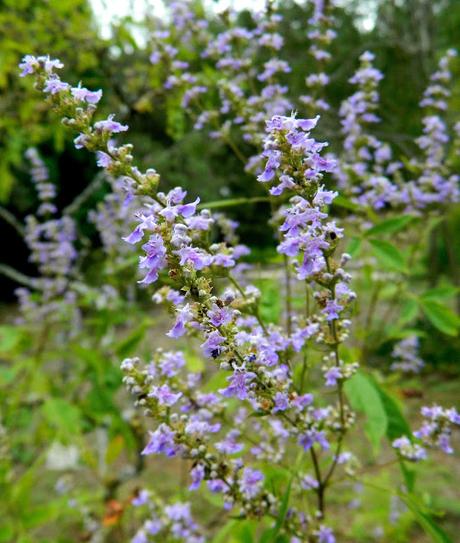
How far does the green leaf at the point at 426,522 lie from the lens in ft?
5.05

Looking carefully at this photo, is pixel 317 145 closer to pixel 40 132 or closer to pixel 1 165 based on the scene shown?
pixel 40 132

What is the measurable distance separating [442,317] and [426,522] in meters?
1.26

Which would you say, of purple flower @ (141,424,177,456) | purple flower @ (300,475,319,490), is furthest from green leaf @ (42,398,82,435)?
purple flower @ (141,424,177,456)

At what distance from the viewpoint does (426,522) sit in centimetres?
157

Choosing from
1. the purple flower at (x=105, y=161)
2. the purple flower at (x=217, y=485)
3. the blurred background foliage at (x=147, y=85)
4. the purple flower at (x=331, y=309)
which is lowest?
the purple flower at (x=217, y=485)

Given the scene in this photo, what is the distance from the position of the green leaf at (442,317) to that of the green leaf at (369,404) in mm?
737

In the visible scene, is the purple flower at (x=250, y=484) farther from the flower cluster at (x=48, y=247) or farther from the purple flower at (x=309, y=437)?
the flower cluster at (x=48, y=247)

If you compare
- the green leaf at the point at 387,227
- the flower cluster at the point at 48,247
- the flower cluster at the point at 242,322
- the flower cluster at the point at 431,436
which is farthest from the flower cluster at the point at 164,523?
the flower cluster at the point at 48,247

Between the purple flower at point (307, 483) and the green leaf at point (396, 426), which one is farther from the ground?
the green leaf at point (396, 426)

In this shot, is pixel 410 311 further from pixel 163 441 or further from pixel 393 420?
pixel 163 441

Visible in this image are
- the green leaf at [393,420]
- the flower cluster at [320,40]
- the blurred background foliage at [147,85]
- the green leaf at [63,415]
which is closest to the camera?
the green leaf at [393,420]

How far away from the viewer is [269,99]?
259cm

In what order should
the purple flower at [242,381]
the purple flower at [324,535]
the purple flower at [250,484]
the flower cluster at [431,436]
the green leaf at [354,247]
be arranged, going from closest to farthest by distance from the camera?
the purple flower at [242,381]
the purple flower at [250,484]
the flower cluster at [431,436]
the purple flower at [324,535]
the green leaf at [354,247]

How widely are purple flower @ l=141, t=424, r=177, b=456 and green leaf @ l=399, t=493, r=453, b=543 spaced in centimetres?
72
